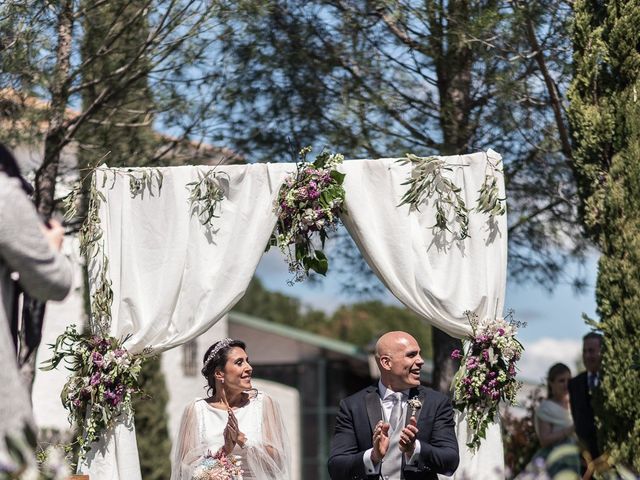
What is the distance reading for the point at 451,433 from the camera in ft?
18.9

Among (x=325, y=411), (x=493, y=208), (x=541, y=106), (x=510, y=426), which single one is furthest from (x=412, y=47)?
(x=325, y=411)

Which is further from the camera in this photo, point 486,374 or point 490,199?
point 490,199

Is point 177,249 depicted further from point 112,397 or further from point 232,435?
point 232,435

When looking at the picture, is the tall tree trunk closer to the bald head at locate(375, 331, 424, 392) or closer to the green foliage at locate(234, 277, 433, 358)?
the bald head at locate(375, 331, 424, 392)

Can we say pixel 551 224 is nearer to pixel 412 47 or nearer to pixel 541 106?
pixel 541 106

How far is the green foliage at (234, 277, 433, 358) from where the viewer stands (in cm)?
4863

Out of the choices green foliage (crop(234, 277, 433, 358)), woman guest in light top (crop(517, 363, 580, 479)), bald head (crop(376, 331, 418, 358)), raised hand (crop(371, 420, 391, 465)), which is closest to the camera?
raised hand (crop(371, 420, 391, 465))

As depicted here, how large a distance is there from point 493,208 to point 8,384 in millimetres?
4157

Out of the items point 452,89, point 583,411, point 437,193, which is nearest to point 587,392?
point 583,411

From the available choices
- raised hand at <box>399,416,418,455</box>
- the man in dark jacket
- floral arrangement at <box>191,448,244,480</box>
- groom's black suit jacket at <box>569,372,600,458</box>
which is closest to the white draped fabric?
A: floral arrangement at <box>191,448,244,480</box>

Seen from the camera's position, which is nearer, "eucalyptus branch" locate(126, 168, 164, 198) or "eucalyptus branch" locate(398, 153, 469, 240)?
"eucalyptus branch" locate(398, 153, 469, 240)

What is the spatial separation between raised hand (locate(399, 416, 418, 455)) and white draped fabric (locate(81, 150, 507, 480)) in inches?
48.6

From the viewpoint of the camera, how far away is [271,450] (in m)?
6.45

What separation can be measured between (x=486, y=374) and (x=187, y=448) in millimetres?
1866
